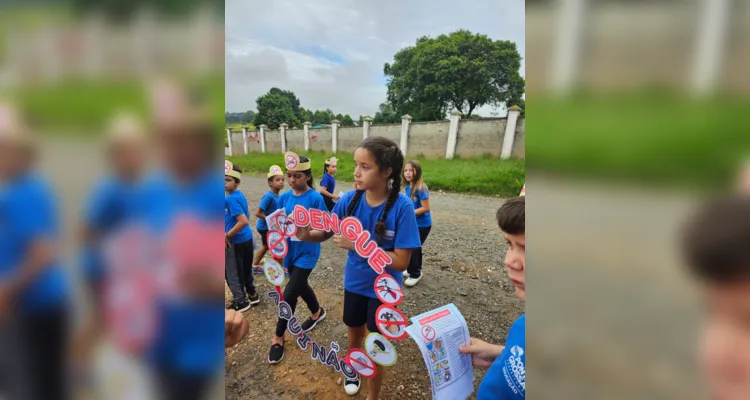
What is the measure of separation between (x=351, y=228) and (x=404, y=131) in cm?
58

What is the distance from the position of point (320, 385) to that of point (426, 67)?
2118 mm

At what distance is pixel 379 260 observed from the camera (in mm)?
1809

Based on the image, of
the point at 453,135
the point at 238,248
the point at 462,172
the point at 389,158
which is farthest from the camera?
the point at 238,248

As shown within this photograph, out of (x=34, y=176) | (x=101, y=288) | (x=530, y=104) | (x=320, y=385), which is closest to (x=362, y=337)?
(x=320, y=385)

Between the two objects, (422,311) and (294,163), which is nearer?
(294,163)

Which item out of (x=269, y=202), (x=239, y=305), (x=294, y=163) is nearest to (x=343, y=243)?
(x=294, y=163)

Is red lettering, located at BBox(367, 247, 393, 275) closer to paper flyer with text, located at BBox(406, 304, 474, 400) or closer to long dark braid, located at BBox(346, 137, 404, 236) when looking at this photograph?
long dark braid, located at BBox(346, 137, 404, 236)

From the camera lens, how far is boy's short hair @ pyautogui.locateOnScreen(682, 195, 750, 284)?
43 cm

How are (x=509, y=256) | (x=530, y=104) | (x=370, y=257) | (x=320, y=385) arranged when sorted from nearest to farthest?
(x=530, y=104), (x=509, y=256), (x=370, y=257), (x=320, y=385)

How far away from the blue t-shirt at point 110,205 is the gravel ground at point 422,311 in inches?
50.0

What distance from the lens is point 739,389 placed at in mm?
460

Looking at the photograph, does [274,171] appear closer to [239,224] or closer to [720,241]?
[239,224]

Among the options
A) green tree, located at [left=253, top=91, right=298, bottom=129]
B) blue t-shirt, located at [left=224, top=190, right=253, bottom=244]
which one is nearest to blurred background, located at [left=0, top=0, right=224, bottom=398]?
green tree, located at [left=253, top=91, right=298, bottom=129]

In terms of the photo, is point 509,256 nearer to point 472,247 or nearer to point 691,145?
point 691,145
